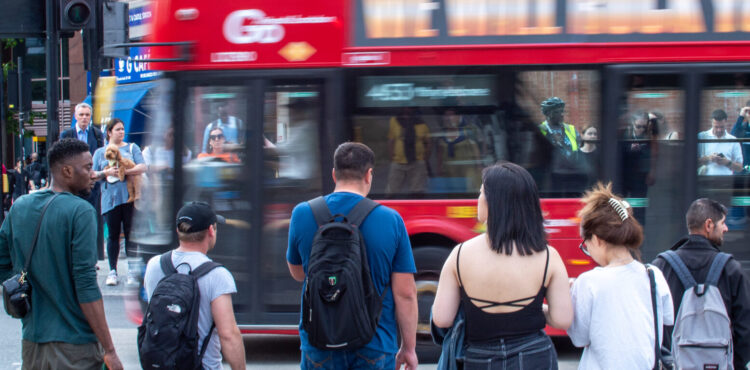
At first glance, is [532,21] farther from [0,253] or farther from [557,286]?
[0,253]

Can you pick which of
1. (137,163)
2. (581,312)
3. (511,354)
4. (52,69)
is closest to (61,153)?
(511,354)

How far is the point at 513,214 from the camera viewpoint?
130 inches

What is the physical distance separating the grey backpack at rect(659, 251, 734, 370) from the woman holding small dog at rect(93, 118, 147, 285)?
7133 millimetres

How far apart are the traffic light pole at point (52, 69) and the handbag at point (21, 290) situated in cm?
624

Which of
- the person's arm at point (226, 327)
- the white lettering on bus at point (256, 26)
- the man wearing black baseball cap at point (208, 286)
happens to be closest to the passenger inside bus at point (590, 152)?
the white lettering on bus at point (256, 26)

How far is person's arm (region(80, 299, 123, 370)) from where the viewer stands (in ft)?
12.6

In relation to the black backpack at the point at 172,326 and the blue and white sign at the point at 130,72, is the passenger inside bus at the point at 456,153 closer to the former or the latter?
the black backpack at the point at 172,326

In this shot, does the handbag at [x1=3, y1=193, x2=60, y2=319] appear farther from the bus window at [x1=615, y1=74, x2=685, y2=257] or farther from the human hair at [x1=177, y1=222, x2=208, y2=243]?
the bus window at [x1=615, y1=74, x2=685, y2=257]

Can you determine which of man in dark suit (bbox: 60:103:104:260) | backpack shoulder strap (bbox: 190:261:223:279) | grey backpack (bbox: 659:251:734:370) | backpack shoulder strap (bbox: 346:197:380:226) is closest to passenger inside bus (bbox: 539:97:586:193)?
grey backpack (bbox: 659:251:734:370)

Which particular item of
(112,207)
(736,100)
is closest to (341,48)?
(736,100)

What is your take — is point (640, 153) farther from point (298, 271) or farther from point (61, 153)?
point (61, 153)

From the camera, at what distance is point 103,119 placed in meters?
19.0

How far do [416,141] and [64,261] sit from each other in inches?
133

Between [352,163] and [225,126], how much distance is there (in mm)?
3136
